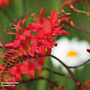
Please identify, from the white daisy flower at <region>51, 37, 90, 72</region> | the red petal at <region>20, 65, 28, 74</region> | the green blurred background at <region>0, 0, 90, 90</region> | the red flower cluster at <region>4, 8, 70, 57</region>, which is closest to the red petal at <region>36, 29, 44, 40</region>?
the red flower cluster at <region>4, 8, 70, 57</region>

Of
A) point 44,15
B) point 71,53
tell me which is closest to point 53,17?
point 44,15

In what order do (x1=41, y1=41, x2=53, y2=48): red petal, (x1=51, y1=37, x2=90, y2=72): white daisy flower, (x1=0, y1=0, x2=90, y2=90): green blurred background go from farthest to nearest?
1. (x1=51, y1=37, x2=90, y2=72): white daisy flower
2. (x1=0, y1=0, x2=90, y2=90): green blurred background
3. (x1=41, y1=41, x2=53, y2=48): red petal

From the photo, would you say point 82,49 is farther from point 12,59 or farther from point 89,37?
point 12,59

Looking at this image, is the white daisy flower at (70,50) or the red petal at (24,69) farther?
the white daisy flower at (70,50)

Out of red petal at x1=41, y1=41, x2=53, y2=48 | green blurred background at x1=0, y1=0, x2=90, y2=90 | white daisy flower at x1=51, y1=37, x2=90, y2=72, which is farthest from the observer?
white daisy flower at x1=51, y1=37, x2=90, y2=72

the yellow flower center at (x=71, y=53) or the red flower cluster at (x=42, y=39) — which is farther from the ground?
the red flower cluster at (x=42, y=39)

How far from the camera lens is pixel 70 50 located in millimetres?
762

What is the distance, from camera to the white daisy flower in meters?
0.69

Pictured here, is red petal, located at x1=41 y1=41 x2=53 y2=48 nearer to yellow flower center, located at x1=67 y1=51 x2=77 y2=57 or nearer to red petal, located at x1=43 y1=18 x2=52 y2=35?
red petal, located at x1=43 y1=18 x2=52 y2=35

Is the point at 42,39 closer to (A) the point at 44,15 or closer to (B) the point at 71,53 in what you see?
(A) the point at 44,15

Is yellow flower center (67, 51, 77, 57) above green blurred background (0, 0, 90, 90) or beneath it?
beneath

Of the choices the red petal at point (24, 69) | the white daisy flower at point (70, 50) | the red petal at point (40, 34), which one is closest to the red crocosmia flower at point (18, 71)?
the red petal at point (24, 69)

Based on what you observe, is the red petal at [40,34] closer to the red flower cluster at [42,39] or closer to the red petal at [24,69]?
the red flower cluster at [42,39]

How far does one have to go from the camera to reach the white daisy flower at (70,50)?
69 centimetres
